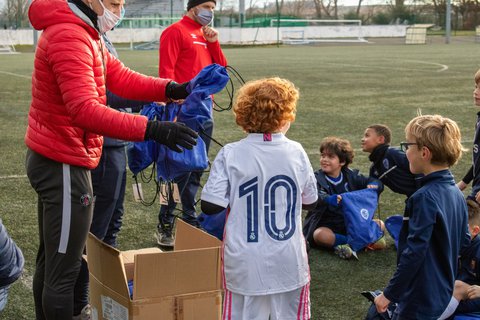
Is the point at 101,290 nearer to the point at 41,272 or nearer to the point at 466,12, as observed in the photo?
the point at 41,272

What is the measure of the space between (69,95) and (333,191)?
9.47 ft

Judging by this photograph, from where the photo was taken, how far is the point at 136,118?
3.21 meters

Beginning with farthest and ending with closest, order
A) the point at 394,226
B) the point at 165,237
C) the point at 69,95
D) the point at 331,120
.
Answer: the point at 331,120 < the point at 165,237 < the point at 394,226 < the point at 69,95

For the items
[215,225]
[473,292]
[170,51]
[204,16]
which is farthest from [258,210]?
[204,16]

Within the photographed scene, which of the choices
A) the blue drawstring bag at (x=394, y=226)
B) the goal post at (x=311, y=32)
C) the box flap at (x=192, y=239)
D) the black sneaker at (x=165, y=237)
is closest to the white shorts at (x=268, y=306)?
the box flap at (x=192, y=239)

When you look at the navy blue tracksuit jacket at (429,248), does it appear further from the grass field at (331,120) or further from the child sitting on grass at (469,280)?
the grass field at (331,120)

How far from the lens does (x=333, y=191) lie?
5629 millimetres

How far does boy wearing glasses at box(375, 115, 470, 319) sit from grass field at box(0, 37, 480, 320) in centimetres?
100

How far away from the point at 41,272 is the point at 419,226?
1.80m

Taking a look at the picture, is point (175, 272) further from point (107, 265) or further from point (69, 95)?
point (69, 95)

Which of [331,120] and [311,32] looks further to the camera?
[311,32]

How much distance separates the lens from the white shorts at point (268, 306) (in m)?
3.38

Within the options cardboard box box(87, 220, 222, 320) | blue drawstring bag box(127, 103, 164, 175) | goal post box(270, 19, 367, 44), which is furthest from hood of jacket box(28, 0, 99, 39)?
goal post box(270, 19, 367, 44)

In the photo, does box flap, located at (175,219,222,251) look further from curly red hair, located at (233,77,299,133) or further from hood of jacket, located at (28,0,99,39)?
hood of jacket, located at (28,0,99,39)
